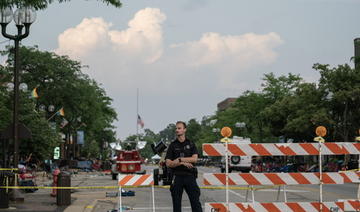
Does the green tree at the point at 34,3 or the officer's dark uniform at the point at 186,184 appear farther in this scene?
the green tree at the point at 34,3

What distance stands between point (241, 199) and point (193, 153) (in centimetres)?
1067

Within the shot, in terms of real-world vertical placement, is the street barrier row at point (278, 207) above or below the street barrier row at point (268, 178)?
below

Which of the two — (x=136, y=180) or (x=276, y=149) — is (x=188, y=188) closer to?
(x=276, y=149)

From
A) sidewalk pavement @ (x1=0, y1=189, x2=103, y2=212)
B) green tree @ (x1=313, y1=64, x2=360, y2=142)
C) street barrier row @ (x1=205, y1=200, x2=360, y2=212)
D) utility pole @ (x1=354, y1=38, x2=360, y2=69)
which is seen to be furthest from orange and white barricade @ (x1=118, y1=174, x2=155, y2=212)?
utility pole @ (x1=354, y1=38, x2=360, y2=69)

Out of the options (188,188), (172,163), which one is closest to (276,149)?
(188,188)

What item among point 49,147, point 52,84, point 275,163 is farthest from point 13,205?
point 275,163

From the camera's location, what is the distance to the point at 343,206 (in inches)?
510

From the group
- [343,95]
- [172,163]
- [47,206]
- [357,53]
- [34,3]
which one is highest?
[357,53]

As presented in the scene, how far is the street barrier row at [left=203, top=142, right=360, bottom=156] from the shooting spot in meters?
12.4

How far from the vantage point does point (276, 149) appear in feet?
41.4

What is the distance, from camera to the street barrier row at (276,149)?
12398mm

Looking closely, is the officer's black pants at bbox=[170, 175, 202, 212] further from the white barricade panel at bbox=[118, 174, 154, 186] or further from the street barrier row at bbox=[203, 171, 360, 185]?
the white barricade panel at bbox=[118, 174, 154, 186]

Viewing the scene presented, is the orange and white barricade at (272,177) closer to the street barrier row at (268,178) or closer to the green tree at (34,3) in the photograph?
the street barrier row at (268,178)

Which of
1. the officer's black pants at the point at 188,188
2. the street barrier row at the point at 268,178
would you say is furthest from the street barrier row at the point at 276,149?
the officer's black pants at the point at 188,188
